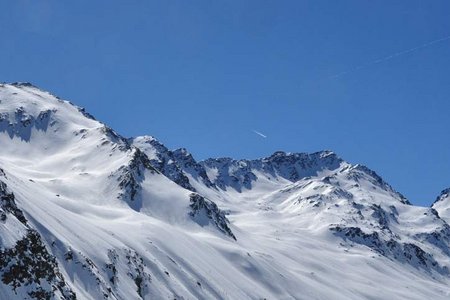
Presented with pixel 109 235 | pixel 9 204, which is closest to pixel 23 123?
pixel 109 235

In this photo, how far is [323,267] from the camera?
171 metres

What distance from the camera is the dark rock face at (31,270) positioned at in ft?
125

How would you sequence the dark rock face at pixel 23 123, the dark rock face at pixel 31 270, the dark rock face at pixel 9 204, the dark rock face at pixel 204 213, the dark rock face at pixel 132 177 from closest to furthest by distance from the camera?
the dark rock face at pixel 31 270, the dark rock face at pixel 9 204, the dark rock face at pixel 132 177, the dark rock face at pixel 204 213, the dark rock face at pixel 23 123

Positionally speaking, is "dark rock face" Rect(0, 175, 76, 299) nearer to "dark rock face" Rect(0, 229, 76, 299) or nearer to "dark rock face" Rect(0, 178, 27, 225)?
"dark rock face" Rect(0, 229, 76, 299)

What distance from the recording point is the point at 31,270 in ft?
131

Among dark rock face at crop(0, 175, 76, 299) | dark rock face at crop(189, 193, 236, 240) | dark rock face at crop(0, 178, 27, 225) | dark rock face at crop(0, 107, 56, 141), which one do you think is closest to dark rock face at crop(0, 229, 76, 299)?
dark rock face at crop(0, 175, 76, 299)

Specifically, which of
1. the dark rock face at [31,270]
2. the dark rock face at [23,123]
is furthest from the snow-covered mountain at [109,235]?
the dark rock face at [23,123]

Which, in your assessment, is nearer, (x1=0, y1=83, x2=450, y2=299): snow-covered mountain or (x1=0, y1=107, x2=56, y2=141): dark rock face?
(x1=0, y1=83, x2=450, y2=299): snow-covered mountain

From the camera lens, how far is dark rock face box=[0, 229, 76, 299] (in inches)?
1497

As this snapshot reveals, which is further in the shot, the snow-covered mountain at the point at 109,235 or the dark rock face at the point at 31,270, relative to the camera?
the snow-covered mountain at the point at 109,235

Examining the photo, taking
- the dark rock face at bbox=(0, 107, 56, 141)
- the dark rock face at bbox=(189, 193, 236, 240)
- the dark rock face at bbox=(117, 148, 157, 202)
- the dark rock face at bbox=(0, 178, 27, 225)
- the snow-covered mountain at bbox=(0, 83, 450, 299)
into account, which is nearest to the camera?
the snow-covered mountain at bbox=(0, 83, 450, 299)

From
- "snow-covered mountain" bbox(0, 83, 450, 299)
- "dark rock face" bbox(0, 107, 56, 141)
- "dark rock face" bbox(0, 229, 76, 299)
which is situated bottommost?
"dark rock face" bbox(0, 229, 76, 299)

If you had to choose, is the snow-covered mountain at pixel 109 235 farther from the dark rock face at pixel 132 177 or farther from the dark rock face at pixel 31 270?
the dark rock face at pixel 132 177

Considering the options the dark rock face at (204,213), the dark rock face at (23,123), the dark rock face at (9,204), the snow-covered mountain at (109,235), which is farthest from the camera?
the dark rock face at (23,123)
